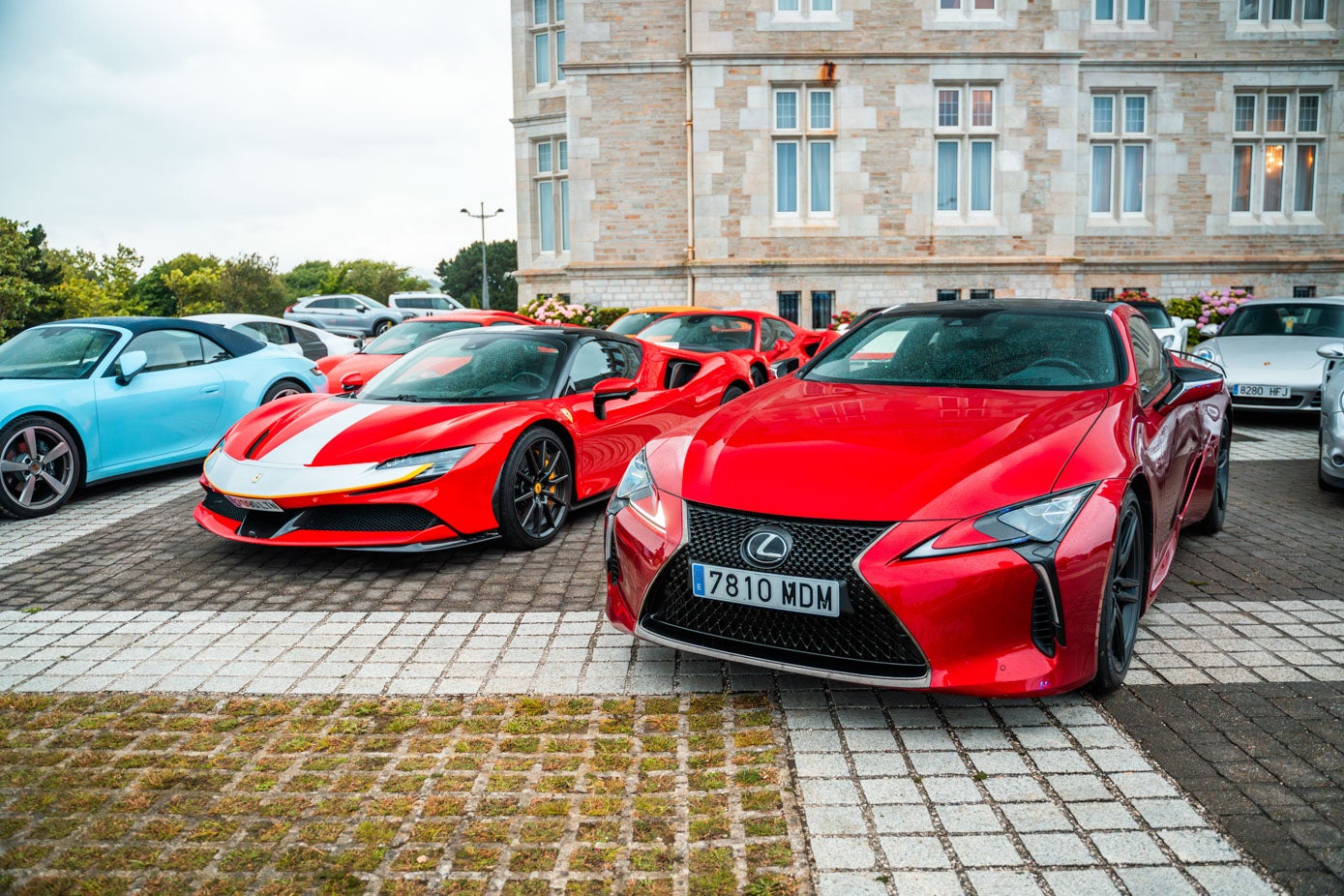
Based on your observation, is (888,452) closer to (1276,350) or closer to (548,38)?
(1276,350)

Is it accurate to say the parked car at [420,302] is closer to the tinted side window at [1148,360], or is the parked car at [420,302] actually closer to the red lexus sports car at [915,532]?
the tinted side window at [1148,360]

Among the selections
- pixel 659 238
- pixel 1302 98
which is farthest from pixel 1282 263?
pixel 659 238

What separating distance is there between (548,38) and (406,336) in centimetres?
1578

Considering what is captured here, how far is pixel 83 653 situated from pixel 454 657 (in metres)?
1.65

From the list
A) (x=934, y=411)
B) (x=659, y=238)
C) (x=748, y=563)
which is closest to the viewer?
(x=748, y=563)

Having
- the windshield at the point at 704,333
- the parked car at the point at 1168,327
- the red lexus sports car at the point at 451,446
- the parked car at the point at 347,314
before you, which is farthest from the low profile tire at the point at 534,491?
the parked car at the point at 347,314

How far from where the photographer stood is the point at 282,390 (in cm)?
991

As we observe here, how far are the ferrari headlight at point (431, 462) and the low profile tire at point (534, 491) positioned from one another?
333 mm

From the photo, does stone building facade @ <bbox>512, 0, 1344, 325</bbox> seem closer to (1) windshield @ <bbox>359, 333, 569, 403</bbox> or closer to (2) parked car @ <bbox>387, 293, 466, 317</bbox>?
(1) windshield @ <bbox>359, 333, 569, 403</bbox>

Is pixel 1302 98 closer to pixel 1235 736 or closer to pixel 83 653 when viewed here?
pixel 1235 736

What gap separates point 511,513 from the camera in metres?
6.01

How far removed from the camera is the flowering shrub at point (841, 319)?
20.2 m

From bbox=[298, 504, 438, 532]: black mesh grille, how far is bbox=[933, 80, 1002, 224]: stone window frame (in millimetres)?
18767

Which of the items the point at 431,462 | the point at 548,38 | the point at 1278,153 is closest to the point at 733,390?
the point at 431,462
